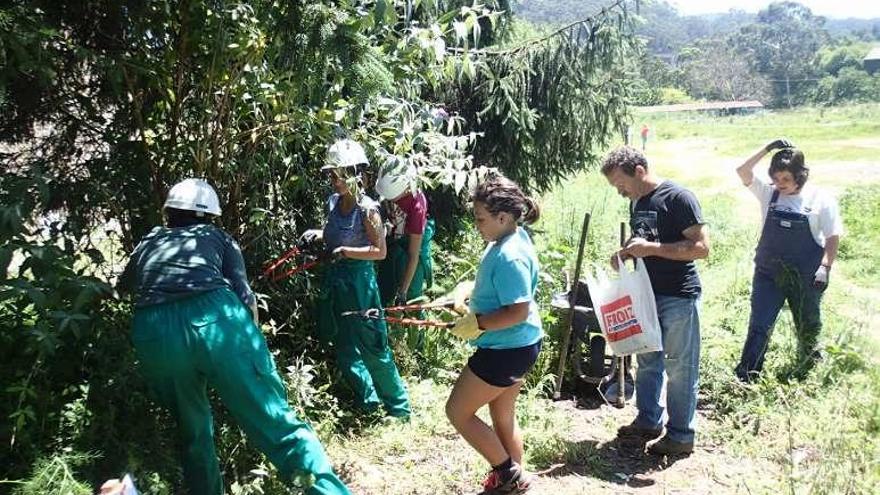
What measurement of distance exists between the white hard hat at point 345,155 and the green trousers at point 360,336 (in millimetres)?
602

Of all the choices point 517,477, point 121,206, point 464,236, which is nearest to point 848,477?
point 517,477

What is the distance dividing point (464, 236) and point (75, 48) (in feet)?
14.0

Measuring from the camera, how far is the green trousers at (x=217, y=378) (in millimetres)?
2922

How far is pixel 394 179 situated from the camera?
13.0ft

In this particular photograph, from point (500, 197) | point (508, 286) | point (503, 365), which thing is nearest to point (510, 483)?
point (503, 365)

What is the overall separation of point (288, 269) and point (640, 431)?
2338mm

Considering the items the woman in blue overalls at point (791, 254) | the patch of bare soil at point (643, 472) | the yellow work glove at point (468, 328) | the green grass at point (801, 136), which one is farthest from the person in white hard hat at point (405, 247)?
the green grass at point (801, 136)

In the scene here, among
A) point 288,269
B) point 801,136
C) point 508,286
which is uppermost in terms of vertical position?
point 508,286

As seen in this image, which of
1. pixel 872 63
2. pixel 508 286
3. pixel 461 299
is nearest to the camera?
pixel 508 286

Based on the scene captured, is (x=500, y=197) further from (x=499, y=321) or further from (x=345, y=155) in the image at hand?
(x=345, y=155)

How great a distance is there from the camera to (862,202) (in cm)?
1262

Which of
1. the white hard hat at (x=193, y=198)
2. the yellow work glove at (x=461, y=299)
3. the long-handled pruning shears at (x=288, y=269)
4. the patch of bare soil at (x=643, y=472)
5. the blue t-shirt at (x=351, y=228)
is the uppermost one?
the white hard hat at (x=193, y=198)

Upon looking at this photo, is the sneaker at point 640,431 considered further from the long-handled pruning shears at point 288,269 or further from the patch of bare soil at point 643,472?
the long-handled pruning shears at point 288,269

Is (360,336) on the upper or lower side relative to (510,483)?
upper
